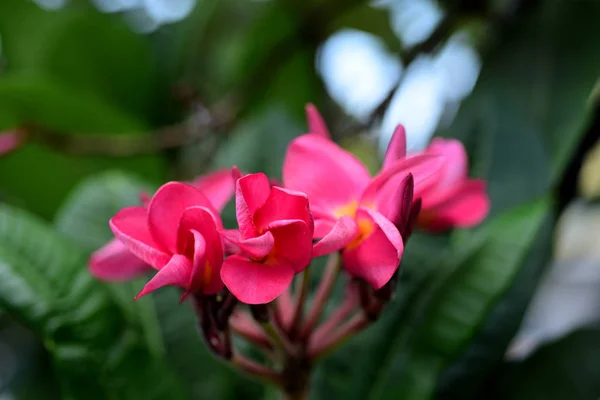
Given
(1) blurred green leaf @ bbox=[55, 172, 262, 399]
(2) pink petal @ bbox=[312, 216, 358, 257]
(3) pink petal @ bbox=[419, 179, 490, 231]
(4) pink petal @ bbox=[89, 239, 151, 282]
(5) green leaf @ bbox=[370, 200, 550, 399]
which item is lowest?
(1) blurred green leaf @ bbox=[55, 172, 262, 399]

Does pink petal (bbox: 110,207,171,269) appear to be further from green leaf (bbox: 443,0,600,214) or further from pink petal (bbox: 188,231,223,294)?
green leaf (bbox: 443,0,600,214)

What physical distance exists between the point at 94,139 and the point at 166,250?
1.48 ft

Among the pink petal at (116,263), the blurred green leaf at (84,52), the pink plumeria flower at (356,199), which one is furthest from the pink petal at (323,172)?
the blurred green leaf at (84,52)

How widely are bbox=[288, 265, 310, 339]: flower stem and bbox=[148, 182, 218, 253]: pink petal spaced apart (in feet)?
0.22

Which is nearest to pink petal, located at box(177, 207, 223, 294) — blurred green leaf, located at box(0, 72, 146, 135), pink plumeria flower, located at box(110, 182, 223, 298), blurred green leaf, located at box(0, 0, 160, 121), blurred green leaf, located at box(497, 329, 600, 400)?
pink plumeria flower, located at box(110, 182, 223, 298)

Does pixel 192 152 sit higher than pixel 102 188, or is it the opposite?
pixel 102 188

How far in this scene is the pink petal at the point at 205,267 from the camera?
0.25 m

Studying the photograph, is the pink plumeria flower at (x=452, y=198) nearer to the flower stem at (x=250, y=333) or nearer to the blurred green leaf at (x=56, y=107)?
the flower stem at (x=250, y=333)

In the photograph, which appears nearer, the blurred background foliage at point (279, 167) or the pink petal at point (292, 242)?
the pink petal at point (292, 242)

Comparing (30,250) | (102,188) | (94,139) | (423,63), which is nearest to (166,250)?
(30,250)

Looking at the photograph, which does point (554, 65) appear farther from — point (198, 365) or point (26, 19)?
point (26, 19)

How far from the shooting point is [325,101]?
892 millimetres

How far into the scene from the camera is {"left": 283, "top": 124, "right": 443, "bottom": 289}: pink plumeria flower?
26cm

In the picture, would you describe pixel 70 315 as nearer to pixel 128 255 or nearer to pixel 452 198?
pixel 128 255
